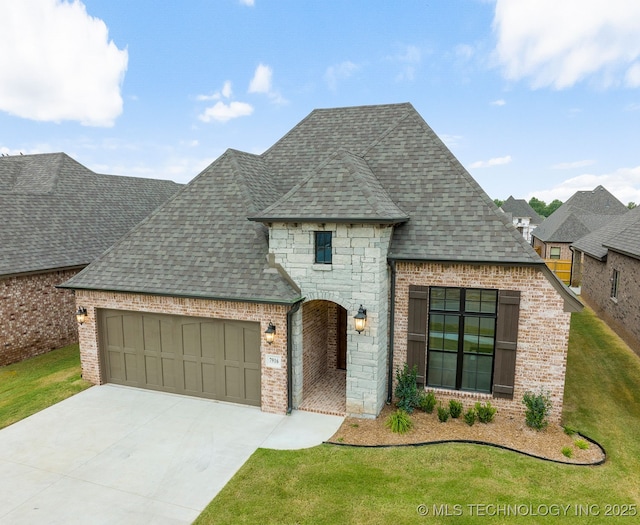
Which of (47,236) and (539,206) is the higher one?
(539,206)

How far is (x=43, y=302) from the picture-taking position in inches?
591

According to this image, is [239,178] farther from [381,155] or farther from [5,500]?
[5,500]

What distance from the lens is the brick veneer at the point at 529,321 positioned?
913 cm

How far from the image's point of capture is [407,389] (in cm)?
992

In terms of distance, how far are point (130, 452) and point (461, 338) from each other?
25.8ft

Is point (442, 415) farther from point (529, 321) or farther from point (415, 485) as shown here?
point (529, 321)

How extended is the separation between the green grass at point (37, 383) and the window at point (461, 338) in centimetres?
987

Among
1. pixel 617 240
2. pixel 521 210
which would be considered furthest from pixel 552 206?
pixel 617 240

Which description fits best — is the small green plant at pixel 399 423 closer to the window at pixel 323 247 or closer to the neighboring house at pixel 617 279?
the window at pixel 323 247

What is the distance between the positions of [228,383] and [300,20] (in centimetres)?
1552

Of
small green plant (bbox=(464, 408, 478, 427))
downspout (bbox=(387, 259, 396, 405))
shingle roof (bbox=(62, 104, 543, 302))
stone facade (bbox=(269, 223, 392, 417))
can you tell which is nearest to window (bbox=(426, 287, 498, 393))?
small green plant (bbox=(464, 408, 478, 427))

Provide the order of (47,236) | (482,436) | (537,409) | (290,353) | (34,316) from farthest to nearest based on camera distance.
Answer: (47,236) < (34,316) < (290,353) < (537,409) < (482,436)

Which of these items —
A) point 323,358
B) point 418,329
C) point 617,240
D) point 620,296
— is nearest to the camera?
point 418,329

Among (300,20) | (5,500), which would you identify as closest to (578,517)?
(5,500)
